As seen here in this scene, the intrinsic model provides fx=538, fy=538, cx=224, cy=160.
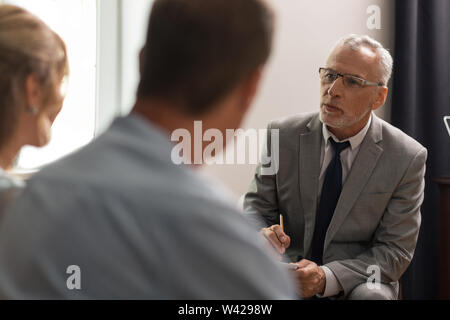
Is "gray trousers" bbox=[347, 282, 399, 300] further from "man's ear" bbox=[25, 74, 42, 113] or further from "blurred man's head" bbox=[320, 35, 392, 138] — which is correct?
"man's ear" bbox=[25, 74, 42, 113]

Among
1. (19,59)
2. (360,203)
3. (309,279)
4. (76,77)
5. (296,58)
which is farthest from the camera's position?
(296,58)

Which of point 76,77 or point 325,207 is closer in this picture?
point 325,207

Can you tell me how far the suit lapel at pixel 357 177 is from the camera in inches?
76.7

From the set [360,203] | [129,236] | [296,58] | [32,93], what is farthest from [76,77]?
[129,236]

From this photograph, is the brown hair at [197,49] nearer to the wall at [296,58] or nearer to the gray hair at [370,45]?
the gray hair at [370,45]

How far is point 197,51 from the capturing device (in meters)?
0.67

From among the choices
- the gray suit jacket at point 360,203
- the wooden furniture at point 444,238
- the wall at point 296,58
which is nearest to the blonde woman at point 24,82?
the gray suit jacket at point 360,203

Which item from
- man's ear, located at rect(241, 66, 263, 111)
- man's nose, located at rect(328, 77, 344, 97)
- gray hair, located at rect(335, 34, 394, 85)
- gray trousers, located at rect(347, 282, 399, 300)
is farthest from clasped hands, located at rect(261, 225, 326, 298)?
man's ear, located at rect(241, 66, 263, 111)

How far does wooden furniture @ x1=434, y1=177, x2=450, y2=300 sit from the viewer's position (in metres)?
2.69

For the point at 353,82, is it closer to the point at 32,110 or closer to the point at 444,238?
the point at 444,238

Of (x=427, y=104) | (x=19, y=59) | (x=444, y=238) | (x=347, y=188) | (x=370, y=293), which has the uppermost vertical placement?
(x=19, y=59)

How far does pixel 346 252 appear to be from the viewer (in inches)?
77.2

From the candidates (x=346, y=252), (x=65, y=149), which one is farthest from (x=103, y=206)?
(x=65, y=149)

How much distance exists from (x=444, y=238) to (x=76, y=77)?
2.04m
